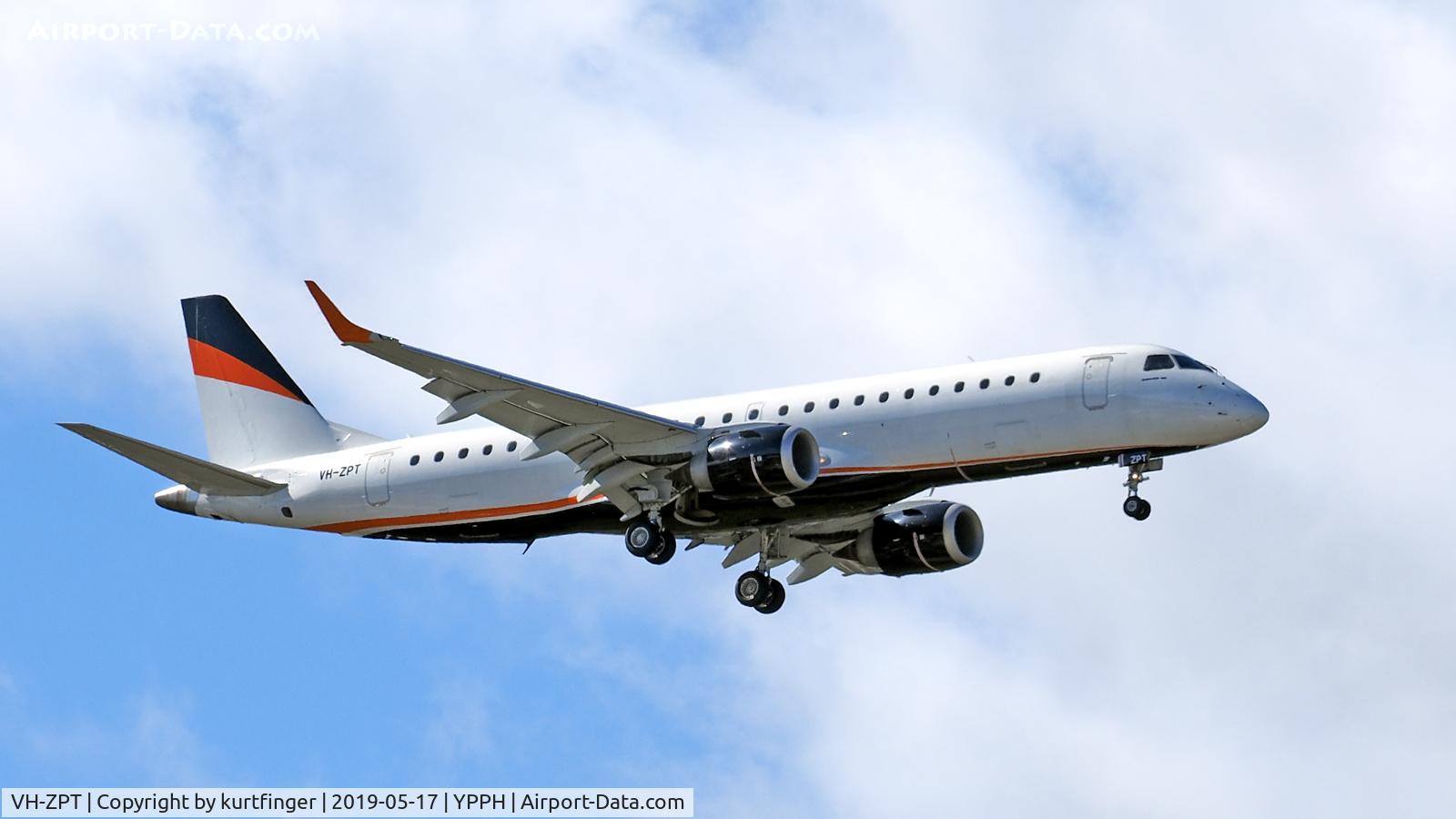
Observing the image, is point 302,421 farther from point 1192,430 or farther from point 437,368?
point 1192,430

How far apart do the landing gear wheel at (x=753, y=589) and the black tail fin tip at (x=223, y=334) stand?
13189 millimetres

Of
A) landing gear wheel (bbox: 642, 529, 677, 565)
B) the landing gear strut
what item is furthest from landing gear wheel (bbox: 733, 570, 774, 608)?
landing gear wheel (bbox: 642, 529, 677, 565)

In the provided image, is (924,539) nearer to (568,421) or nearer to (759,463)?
(759,463)

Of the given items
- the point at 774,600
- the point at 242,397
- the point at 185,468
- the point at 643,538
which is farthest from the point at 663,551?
the point at 242,397

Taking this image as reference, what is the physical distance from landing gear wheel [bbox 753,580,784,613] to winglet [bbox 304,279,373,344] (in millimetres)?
13774

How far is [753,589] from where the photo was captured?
162 ft

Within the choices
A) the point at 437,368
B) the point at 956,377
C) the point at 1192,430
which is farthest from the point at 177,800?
the point at 1192,430

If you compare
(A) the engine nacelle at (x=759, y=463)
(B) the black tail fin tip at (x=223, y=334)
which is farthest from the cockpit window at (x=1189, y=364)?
(B) the black tail fin tip at (x=223, y=334)

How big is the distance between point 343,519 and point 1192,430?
19.8 metres

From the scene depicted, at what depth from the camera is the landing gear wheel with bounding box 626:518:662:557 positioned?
147 feet

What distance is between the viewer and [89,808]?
3844cm

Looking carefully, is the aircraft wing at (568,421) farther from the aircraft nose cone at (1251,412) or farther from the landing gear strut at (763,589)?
the aircraft nose cone at (1251,412)

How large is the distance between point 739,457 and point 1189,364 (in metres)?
9.42

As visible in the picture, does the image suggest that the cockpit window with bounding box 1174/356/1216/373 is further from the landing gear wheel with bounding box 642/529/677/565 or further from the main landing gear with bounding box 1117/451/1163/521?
the landing gear wheel with bounding box 642/529/677/565
